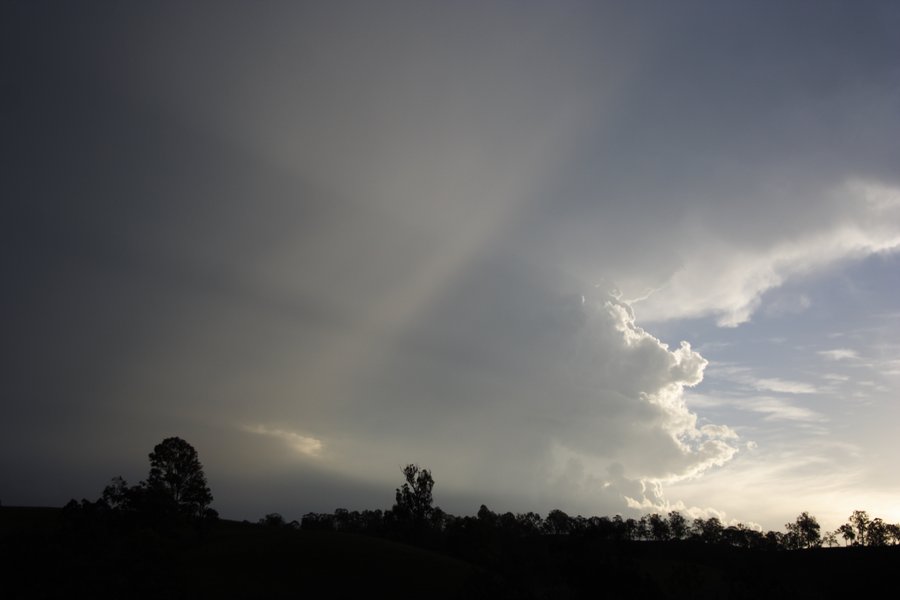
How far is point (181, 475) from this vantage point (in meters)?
106

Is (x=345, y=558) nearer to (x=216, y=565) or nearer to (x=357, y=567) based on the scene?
(x=357, y=567)

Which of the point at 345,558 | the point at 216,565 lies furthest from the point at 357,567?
the point at 216,565

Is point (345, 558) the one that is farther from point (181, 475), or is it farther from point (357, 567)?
point (181, 475)

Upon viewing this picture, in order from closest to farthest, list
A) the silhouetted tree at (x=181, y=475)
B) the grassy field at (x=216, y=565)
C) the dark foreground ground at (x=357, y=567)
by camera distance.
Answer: the grassy field at (x=216, y=565) < the dark foreground ground at (x=357, y=567) < the silhouetted tree at (x=181, y=475)

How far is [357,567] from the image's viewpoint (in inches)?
3679

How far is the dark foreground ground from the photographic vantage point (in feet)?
121

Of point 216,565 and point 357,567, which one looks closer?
point 216,565

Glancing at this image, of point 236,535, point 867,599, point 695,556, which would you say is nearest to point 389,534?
point 236,535

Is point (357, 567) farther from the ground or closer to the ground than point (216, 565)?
farther from the ground

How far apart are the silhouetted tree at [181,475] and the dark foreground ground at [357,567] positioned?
22.3 feet

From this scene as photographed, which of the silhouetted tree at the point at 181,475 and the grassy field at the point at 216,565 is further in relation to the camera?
the silhouetted tree at the point at 181,475

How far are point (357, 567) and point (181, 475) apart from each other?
4067cm

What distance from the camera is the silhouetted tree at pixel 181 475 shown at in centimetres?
10494

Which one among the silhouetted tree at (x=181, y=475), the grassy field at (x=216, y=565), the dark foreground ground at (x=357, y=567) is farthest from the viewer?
the silhouetted tree at (x=181, y=475)
